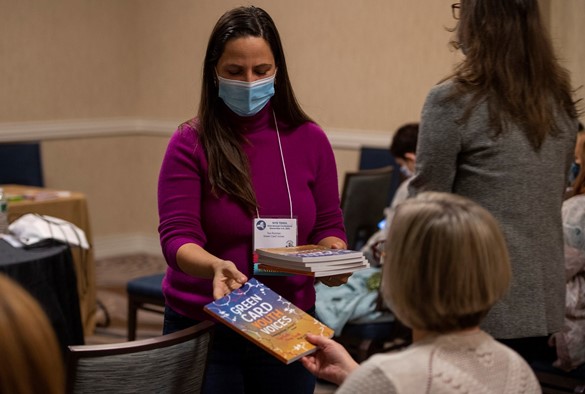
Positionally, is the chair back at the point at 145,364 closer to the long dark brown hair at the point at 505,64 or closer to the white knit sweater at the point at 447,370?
the white knit sweater at the point at 447,370

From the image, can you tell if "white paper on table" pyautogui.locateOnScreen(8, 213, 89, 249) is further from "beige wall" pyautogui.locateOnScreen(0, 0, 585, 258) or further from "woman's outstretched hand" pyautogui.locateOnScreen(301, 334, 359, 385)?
Result: "beige wall" pyautogui.locateOnScreen(0, 0, 585, 258)

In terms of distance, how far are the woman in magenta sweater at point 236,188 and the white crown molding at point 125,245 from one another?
5.46 m

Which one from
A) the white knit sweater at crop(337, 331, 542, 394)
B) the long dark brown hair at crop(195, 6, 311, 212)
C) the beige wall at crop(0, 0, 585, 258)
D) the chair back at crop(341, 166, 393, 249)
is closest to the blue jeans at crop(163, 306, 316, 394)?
the long dark brown hair at crop(195, 6, 311, 212)

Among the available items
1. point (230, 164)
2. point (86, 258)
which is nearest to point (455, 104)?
point (230, 164)

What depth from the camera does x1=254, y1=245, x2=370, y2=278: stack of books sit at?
2037mm

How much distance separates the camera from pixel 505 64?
2.26 meters

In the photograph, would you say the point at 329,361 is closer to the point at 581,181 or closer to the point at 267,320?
the point at 267,320

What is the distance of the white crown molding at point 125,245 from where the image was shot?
7.57 m

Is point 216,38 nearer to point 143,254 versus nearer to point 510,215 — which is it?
point 510,215

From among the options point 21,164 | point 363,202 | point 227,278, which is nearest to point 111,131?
point 21,164

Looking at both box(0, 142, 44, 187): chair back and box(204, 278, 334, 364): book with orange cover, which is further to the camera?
A: box(0, 142, 44, 187): chair back

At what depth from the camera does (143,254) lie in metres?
7.76

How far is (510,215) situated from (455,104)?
0.30 m

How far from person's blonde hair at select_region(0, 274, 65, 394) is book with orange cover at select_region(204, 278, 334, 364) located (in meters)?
0.76
